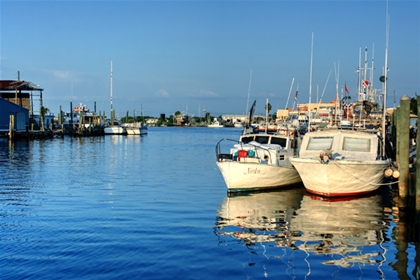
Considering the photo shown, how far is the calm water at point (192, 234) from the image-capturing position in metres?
11.8

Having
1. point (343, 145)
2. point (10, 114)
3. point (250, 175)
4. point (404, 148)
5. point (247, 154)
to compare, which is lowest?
point (250, 175)

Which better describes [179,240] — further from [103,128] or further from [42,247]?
[103,128]

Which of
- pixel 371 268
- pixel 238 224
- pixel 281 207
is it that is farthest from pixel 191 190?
pixel 371 268

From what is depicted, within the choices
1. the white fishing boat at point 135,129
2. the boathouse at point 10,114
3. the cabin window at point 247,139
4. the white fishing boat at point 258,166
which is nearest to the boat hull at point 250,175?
the white fishing boat at point 258,166

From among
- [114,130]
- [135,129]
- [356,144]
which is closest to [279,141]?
[356,144]

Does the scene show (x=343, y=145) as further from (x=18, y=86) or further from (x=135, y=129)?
(x=135, y=129)

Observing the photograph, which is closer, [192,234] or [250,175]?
[192,234]

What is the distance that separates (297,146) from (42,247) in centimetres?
1773

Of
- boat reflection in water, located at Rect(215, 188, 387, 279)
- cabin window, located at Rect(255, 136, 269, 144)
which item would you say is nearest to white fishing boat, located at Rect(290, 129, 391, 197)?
boat reflection in water, located at Rect(215, 188, 387, 279)

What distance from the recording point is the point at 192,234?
15219 millimetres

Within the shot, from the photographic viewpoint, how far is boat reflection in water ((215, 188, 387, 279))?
484 inches

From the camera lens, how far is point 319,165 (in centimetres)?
2161

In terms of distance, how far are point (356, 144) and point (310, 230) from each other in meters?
9.02

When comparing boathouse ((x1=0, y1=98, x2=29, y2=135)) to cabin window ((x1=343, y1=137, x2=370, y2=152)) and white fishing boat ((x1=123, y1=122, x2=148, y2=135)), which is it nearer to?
white fishing boat ((x1=123, y1=122, x2=148, y2=135))
